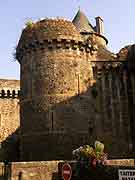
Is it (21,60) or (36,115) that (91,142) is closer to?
(36,115)

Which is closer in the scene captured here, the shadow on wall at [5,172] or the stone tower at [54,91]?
the shadow on wall at [5,172]

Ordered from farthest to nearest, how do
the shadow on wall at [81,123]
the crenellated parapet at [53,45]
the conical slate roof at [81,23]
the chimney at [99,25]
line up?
1. the chimney at [99,25]
2. the conical slate roof at [81,23]
3. the crenellated parapet at [53,45]
4. the shadow on wall at [81,123]

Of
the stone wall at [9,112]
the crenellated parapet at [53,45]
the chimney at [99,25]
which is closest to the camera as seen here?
the crenellated parapet at [53,45]

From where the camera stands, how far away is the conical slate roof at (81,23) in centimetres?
2845

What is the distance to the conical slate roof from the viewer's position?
28453 mm

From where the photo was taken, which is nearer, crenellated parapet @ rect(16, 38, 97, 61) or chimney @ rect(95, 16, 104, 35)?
crenellated parapet @ rect(16, 38, 97, 61)

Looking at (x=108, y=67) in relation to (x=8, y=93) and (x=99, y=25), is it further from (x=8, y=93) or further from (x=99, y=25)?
(x=8, y=93)

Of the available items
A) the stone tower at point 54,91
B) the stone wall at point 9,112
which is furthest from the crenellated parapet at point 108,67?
the stone wall at point 9,112

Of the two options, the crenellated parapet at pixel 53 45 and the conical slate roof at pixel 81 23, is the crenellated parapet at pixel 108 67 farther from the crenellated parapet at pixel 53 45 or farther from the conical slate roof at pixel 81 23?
the conical slate roof at pixel 81 23

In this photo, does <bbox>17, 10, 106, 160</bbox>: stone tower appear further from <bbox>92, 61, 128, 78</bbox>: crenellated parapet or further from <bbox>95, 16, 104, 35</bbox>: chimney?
<bbox>95, 16, 104, 35</bbox>: chimney

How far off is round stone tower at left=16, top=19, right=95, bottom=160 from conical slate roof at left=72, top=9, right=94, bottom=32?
27.9ft

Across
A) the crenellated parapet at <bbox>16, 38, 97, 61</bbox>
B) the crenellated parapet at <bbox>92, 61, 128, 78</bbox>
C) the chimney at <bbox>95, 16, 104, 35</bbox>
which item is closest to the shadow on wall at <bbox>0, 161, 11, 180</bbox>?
the crenellated parapet at <bbox>16, 38, 97, 61</bbox>

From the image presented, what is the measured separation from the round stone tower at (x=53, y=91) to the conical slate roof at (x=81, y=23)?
849cm

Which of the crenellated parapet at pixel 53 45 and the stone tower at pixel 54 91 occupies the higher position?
the crenellated parapet at pixel 53 45
